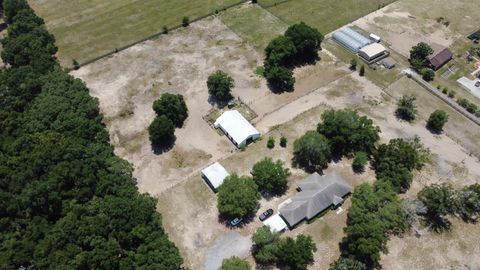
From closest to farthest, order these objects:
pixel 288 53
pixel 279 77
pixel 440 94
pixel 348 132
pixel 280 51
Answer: pixel 348 132 → pixel 279 77 → pixel 440 94 → pixel 288 53 → pixel 280 51

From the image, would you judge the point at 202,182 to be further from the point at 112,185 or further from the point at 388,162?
the point at 388,162

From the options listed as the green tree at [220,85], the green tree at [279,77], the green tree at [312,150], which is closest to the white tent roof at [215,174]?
the green tree at [312,150]

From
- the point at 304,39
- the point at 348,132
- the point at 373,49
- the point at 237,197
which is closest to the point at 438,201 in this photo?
the point at 348,132

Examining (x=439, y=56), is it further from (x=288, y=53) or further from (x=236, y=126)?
(x=236, y=126)

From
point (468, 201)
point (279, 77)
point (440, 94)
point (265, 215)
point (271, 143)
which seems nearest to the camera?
point (468, 201)

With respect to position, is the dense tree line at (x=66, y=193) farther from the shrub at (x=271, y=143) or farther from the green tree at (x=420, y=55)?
the green tree at (x=420, y=55)

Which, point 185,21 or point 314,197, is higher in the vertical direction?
point 185,21

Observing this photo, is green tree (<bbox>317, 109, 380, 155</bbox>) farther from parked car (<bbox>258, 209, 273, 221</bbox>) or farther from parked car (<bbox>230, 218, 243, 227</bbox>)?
parked car (<bbox>230, 218, 243, 227</bbox>)

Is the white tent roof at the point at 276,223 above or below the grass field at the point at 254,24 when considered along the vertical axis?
below

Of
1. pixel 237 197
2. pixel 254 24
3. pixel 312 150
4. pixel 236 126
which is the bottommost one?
pixel 236 126
